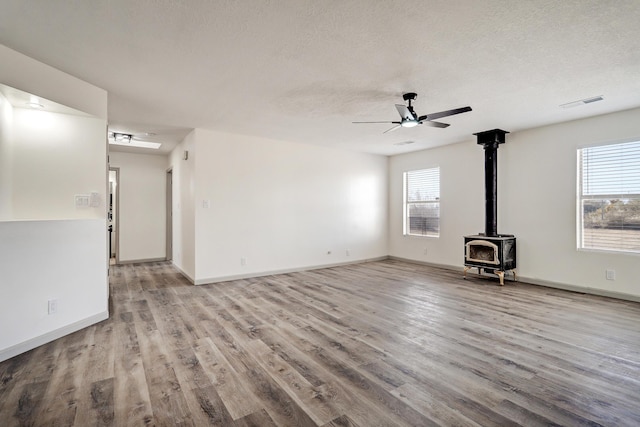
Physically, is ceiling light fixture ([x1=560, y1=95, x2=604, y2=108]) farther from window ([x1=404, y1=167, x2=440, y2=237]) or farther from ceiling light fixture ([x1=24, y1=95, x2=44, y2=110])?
→ ceiling light fixture ([x1=24, y1=95, x2=44, y2=110])

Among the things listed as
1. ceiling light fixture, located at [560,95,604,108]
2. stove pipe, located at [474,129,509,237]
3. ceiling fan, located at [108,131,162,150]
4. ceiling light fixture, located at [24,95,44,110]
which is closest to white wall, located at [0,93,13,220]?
ceiling light fixture, located at [24,95,44,110]

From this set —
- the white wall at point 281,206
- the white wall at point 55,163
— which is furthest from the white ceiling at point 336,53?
the white wall at point 281,206

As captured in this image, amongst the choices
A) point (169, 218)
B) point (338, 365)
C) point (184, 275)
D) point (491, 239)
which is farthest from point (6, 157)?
point (491, 239)

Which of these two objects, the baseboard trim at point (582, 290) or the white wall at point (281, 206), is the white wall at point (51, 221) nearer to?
the white wall at point (281, 206)

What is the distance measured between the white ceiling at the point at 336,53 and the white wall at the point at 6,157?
651 mm

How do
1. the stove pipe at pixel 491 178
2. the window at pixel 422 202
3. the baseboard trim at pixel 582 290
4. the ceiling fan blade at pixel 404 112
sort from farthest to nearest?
1. the window at pixel 422 202
2. the stove pipe at pixel 491 178
3. the baseboard trim at pixel 582 290
4. the ceiling fan blade at pixel 404 112

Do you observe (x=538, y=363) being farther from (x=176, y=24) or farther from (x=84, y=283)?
(x=84, y=283)

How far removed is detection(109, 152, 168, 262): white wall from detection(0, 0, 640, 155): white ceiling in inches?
123

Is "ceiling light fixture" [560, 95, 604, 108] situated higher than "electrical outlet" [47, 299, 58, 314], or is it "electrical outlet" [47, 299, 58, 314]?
"ceiling light fixture" [560, 95, 604, 108]

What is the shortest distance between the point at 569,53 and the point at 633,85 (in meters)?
1.43

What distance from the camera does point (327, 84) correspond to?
128 inches

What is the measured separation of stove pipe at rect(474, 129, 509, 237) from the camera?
17.4 feet

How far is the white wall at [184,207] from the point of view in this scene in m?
5.14

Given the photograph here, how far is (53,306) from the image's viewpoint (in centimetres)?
288
